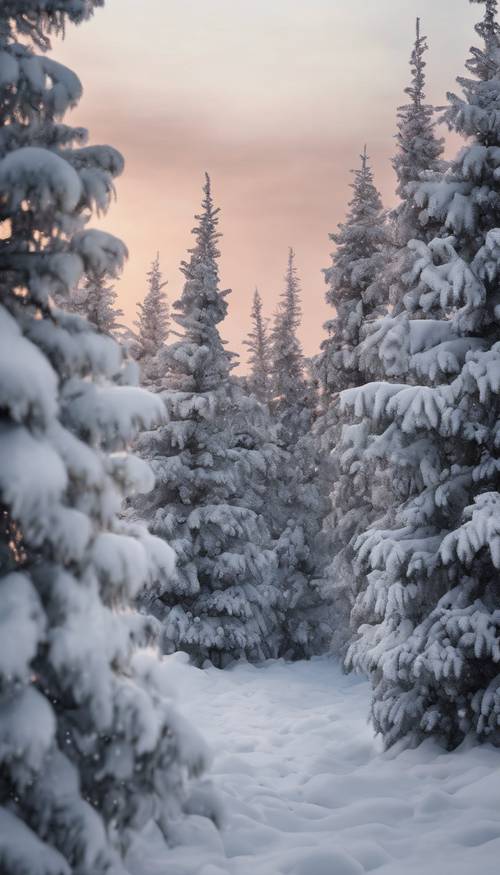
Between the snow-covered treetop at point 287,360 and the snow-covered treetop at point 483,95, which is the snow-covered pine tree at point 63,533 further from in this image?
the snow-covered treetop at point 287,360

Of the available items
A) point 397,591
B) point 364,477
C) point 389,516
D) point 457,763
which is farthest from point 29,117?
point 364,477

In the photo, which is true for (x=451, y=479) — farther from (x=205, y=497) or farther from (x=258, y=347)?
(x=258, y=347)

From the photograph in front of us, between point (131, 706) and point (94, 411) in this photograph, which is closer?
point (131, 706)

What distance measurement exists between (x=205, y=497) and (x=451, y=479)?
34.2 ft

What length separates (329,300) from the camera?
19.6 metres

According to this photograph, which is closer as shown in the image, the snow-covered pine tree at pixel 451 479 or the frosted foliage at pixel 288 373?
the snow-covered pine tree at pixel 451 479

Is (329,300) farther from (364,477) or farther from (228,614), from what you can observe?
(228,614)

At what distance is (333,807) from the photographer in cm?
712

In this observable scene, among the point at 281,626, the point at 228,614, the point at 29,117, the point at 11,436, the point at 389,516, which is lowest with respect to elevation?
the point at 281,626

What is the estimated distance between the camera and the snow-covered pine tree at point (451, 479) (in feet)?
26.7

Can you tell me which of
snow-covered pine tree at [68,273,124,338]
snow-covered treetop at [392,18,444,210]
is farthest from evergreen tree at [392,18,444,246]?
snow-covered pine tree at [68,273,124,338]

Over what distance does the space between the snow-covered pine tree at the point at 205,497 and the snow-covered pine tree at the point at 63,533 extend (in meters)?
12.9

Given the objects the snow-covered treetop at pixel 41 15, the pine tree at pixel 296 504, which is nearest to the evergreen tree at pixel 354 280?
the pine tree at pixel 296 504

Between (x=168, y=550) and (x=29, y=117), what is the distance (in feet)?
10.9
